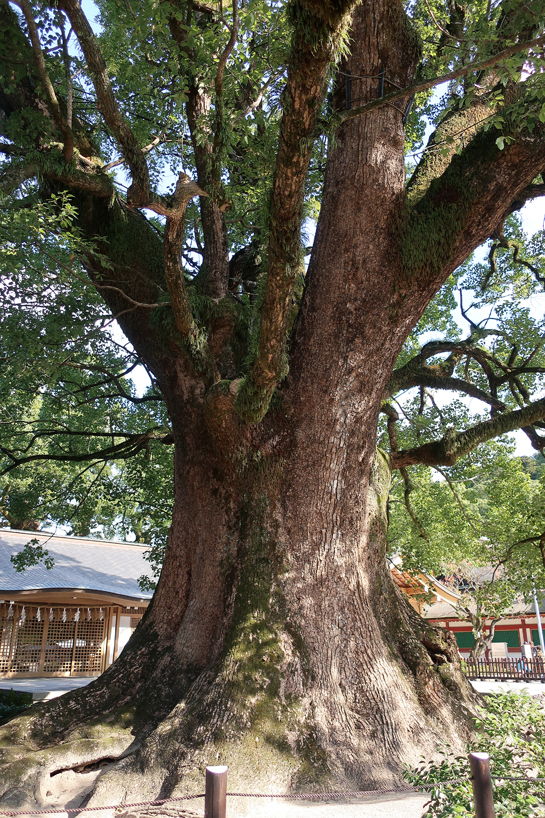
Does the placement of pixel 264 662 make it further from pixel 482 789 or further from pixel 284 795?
pixel 482 789

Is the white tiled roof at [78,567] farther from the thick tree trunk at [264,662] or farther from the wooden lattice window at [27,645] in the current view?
the thick tree trunk at [264,662]

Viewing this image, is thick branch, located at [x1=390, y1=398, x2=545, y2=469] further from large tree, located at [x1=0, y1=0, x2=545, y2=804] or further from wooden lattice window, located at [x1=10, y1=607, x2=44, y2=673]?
wooden lattice window, located at [x1=10, y1=607, x2=44, y2=673]

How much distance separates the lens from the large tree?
14.0ft

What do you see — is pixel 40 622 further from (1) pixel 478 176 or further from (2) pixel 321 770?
(1) pixel 478 176

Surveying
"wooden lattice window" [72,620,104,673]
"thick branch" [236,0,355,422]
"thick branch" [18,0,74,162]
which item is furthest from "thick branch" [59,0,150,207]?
"wooden lattice window" [72,620,104,673]

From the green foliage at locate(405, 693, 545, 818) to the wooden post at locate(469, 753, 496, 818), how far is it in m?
0.09

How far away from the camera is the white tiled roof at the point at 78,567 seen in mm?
17359

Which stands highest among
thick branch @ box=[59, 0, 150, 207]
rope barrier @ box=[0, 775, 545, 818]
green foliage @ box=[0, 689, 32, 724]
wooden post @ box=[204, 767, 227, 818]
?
thick branch @ box=[59, 0, 150, 207]

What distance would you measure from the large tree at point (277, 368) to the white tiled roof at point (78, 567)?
11.7m

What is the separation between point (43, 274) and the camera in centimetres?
638

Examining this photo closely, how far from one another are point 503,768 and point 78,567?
1942cm

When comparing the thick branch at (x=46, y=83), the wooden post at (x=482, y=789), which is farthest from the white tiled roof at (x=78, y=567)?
the wooden post at (x=482, y=789)

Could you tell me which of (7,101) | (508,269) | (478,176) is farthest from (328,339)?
(508,269)

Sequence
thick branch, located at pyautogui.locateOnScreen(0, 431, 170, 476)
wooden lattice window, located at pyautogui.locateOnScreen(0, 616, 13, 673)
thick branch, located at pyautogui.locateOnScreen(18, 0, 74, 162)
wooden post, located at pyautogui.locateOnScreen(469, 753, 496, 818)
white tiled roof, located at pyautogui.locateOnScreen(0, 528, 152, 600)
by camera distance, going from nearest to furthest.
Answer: wooden post, located at pyautogui.locateOnScreen(469, 753, 496, 818) < thick branch, located at pyautogui.locateOnScreen(18, 0, 74, 162) < thick branch, located at pyautogui.locateOnScreen(0, 431, 170, 476) < wooden lattice window, located at pyautogui.locateOnScreen(0, 616, 13, 673) < white tiled roof, located at pyautogui.locateOnScreen(0, 528, 152, 600)
